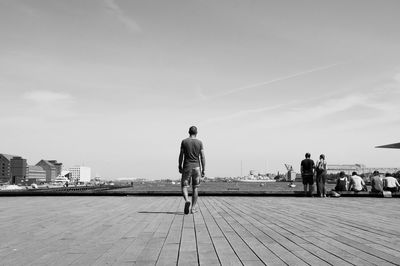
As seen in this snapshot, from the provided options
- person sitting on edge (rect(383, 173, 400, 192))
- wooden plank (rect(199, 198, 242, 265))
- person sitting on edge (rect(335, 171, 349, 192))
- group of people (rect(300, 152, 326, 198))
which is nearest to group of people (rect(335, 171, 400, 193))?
person sitting on edge (rect(383, 173, 400, 192))

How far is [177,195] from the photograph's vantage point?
17156mm

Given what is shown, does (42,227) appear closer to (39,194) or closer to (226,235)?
(226,235)

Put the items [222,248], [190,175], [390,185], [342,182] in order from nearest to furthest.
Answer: [222,248]
[190,175]
[390,185]
[342,182]

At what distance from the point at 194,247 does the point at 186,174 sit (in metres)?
4.62

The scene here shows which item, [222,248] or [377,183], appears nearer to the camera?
[222,248]

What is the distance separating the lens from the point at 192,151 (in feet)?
29.5

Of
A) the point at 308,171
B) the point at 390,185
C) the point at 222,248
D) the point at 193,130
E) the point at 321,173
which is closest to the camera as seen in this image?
the point at 222,248

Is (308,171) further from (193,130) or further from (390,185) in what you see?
(193,130)

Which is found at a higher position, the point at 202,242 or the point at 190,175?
the point at 190,175

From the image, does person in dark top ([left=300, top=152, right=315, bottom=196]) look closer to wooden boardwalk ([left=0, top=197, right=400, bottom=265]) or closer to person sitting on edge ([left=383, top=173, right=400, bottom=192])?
person sitting on edge ([left=383, top=173, right=400, bottom=192])

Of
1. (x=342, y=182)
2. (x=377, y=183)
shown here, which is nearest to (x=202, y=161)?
(x=377, y=183)

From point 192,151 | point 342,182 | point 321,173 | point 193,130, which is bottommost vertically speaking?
point 342,182

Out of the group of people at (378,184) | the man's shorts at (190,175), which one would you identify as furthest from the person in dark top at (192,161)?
the group of people at (378,184)

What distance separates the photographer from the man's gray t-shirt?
29.5ft
